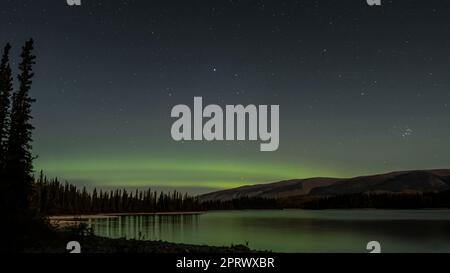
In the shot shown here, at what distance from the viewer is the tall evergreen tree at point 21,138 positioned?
2300 centimetres

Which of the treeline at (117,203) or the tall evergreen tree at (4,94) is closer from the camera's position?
the tall evergreen tree at (4,94)

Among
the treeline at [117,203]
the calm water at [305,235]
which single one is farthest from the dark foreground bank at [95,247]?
the treeline at [117,203]

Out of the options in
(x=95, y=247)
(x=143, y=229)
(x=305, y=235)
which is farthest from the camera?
(x=143, y=229)

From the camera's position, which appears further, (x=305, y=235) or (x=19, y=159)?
(x=305, y=235)

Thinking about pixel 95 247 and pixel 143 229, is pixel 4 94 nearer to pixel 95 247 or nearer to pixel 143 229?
pixel 95 247

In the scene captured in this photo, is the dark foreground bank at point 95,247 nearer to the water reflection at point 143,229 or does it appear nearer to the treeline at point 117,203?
the water reflection at point 143,229

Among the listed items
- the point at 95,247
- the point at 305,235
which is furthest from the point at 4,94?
the point at 305,235

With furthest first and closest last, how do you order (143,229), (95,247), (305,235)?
1. (143,229)
2. (305,235)
3. (95,247)

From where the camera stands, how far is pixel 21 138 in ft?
78.6

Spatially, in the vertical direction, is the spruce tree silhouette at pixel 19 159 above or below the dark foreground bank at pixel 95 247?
above
